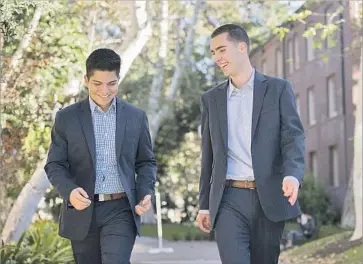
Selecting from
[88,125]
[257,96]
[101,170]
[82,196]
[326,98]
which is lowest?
[82,196]

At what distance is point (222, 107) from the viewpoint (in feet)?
19.4

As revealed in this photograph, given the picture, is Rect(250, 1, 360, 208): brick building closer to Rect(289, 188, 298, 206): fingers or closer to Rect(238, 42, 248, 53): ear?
Rect(238, 42, 248, 53): ear

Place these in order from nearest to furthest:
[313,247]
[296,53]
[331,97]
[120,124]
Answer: [120,124], [313,247], [331,97], [296,53]

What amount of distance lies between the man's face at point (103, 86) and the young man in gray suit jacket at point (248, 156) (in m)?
0.68

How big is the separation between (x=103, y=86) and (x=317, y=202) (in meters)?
27.9

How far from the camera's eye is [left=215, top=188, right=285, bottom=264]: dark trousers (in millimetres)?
5688

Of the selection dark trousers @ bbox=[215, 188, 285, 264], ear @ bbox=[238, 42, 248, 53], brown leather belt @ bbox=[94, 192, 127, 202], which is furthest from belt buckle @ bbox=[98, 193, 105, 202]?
ear @ bbox=[238, 42, 248, 53]

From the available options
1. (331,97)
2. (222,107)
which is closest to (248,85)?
(222,107)

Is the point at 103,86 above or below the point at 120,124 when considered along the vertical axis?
above

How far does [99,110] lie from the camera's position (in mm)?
6105

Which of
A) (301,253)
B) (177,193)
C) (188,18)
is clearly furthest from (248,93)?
(177,193)

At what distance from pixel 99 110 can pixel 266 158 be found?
4.01 ft

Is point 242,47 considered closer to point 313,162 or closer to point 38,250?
point 38,250

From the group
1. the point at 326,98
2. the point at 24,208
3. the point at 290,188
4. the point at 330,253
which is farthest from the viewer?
the point at 326,98
